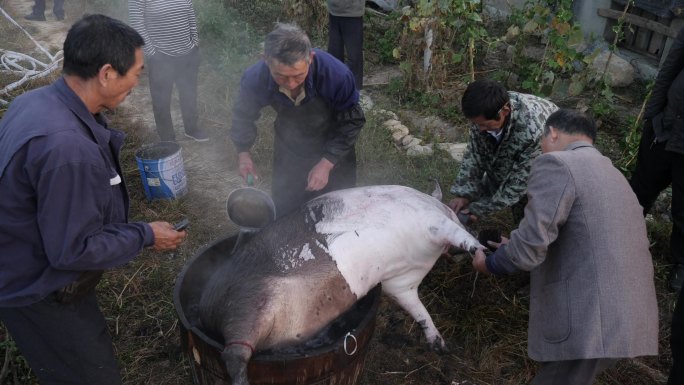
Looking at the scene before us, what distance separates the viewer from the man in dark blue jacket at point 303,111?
297 cm

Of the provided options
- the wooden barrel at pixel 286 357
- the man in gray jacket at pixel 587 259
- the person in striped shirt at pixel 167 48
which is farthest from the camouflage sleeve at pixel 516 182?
the person in striped shirt at pixel 167 48

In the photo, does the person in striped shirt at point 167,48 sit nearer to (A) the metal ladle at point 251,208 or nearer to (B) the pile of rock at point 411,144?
(B) the pile of rock at point 411,144

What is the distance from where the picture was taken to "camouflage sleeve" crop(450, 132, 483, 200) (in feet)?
12.1

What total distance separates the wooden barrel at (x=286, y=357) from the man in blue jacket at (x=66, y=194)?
454 mm

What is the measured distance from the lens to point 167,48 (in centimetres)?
501

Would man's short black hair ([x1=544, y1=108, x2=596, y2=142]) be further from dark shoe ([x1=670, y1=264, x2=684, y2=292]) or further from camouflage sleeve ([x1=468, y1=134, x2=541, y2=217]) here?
dark shoe ([x1=670, y1=264, x2=684, y2=292])

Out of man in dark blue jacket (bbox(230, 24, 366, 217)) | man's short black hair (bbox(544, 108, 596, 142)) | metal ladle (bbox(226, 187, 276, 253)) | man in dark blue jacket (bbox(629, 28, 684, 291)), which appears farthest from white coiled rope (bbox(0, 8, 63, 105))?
man in dark blue jacket (bbox(629, 28, 684, 291))

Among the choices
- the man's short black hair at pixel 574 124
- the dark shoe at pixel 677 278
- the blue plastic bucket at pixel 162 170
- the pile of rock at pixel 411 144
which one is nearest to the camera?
the man's short black hair at pixel 574 124

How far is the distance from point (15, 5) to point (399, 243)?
1274cm

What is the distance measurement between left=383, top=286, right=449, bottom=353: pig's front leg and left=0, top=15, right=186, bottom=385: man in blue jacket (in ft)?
4.79

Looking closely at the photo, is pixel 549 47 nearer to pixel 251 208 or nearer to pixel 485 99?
pixel 485 99

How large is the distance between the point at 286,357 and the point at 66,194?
112cm

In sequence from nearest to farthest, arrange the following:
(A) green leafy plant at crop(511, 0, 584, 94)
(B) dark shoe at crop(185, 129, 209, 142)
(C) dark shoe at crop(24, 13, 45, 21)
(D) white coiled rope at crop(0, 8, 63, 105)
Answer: (A) green leafy plant at crop(511, 0, 584, 94) → (B) dark shoe at crop(185, 129, 209, 142) → (D) white coiled rope at crop(0, 8, 63, 105) → (C) dark shoe at crop(24, 13, 45, 21)

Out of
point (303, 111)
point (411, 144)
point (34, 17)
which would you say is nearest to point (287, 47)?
point (303, 111)
